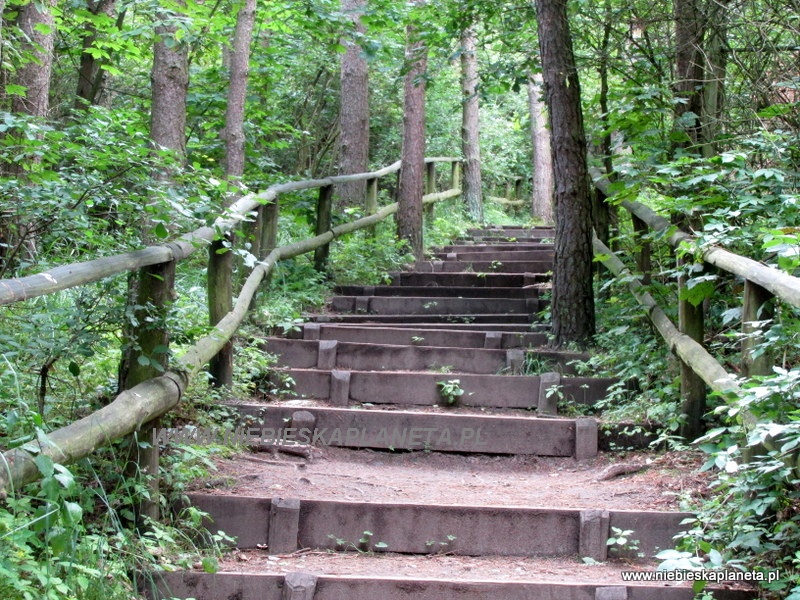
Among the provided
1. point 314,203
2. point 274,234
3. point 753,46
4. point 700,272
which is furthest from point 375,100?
point 700,272

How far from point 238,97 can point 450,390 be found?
3.86 metres

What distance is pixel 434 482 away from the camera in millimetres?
4738

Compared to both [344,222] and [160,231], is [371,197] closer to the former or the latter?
[344,222]

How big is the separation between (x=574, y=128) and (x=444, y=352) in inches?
78.8

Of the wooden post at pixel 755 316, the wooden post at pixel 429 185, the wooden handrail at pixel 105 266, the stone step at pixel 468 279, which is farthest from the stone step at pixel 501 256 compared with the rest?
the wooden post at pixel 755 316

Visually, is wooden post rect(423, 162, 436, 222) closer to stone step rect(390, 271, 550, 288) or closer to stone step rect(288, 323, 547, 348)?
stone step rect(390, 271, 550, 288)

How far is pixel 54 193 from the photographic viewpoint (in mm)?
3574

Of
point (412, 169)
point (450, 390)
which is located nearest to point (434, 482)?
point (450, 390)

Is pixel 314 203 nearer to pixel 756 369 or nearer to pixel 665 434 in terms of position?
pixel 665 434

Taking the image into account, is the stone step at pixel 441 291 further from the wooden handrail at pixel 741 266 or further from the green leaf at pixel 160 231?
the green leaf at pixel 160 231

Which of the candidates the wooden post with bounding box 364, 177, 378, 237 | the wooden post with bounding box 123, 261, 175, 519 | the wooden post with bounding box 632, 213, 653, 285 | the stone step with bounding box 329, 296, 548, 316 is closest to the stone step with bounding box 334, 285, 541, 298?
the stone step with bounding box 329, 296, 548, 316

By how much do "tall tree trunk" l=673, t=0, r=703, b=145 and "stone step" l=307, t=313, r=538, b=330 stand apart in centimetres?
234

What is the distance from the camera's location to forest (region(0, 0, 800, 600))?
3021 millimetres

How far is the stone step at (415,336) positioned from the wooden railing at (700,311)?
0.94 meters
